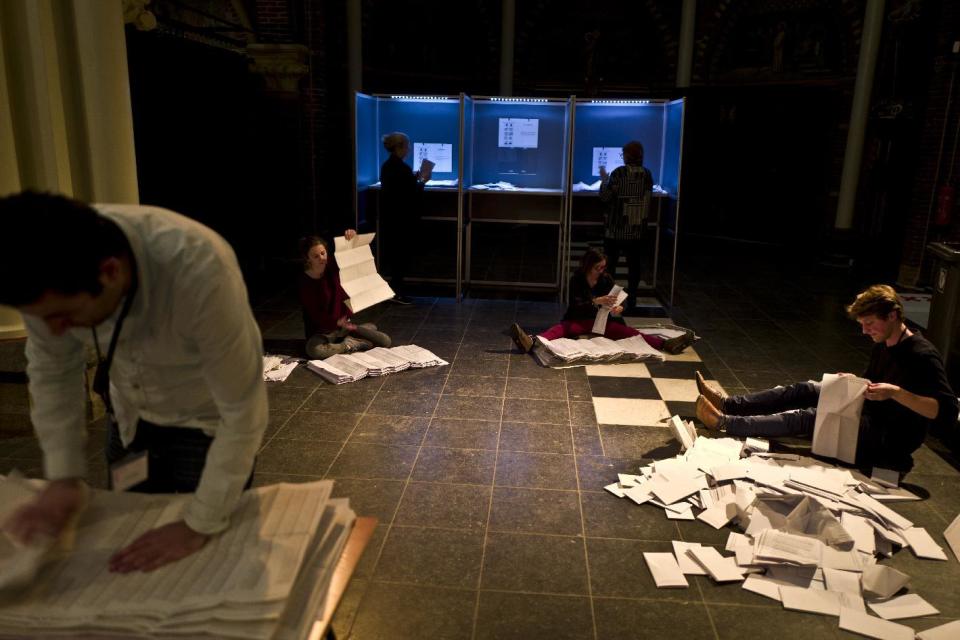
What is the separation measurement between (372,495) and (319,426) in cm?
90

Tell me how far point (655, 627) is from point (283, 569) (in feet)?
5.28

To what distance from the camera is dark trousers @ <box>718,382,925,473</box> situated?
11.7 feet

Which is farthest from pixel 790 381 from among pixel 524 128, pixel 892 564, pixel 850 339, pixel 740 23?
pixel 740 23

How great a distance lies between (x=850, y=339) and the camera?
6.24 metres

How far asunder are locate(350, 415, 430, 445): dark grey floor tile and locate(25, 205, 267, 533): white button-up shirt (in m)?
2.46

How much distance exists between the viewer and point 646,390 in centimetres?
488

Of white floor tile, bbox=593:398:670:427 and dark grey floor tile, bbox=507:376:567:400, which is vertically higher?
dark grey floor tile, bbox=507:376:567:400

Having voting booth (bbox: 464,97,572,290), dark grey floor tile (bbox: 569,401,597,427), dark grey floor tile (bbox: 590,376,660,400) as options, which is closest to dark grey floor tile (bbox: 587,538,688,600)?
dark grey floor tile (bbox: 569,401,597,427)

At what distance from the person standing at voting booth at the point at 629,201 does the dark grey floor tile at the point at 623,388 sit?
2.08 metres

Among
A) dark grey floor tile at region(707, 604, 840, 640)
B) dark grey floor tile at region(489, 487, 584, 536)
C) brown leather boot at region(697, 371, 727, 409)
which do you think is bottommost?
dark grey floor tile at region(707, 604, 840, 640)

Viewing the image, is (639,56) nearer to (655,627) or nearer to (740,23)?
(740,23)

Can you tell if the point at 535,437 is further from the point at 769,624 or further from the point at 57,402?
the point at 57,402

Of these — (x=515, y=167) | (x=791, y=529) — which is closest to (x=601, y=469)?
(x=791, y=529)

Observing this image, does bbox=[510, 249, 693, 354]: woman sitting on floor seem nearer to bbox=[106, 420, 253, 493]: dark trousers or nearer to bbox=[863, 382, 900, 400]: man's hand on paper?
bbox=[863, 382, 900, 400]: man's hand on paper
